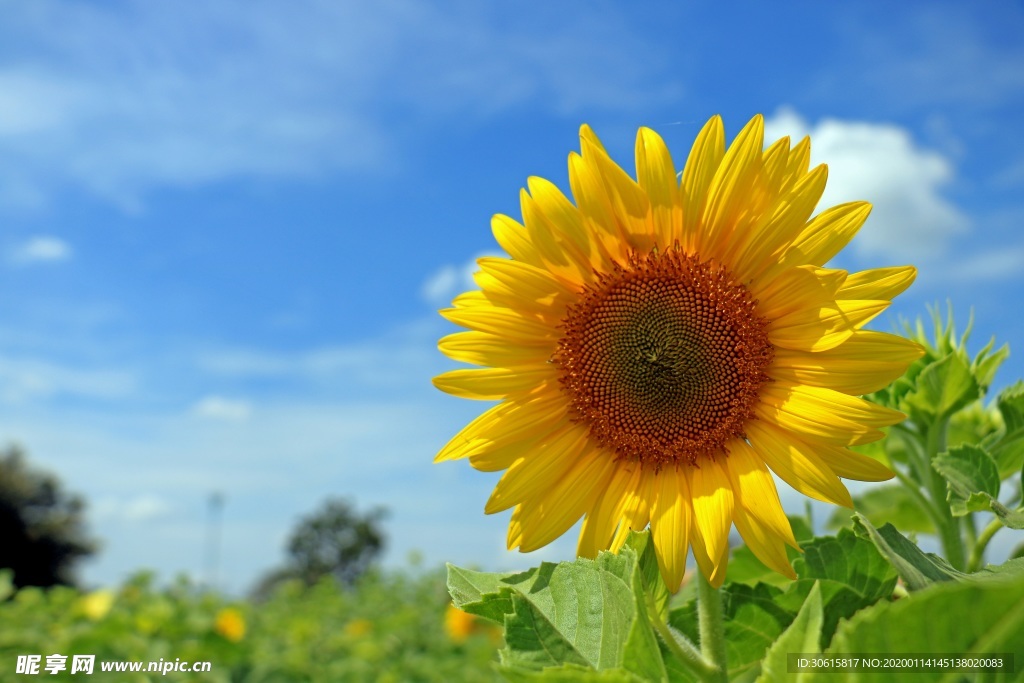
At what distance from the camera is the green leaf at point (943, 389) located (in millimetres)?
1783

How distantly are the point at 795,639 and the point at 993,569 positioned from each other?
1.45ft

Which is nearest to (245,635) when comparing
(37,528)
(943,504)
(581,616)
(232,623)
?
(232,623)

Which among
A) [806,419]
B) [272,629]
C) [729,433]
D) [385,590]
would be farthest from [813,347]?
[385,590]

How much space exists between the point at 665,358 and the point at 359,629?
632 centimetres

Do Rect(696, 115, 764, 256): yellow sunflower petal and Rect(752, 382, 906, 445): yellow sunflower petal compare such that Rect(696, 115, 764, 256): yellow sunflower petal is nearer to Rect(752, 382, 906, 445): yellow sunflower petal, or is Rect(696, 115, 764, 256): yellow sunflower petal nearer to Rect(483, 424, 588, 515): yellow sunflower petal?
Rect(752, 382, 906, 445): yellow sunflower petal

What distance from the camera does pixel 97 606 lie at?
538 centimetres

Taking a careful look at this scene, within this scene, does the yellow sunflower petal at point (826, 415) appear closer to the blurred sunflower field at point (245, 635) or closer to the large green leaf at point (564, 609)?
the large green leaf at point (564, 609)

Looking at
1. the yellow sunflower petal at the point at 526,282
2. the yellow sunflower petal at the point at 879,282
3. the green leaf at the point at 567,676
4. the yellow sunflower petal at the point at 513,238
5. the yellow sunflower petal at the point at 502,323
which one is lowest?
the green leaf at the point at 567,676

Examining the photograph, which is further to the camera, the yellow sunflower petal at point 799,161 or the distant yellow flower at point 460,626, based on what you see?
the distant yellow flower at point 460,626

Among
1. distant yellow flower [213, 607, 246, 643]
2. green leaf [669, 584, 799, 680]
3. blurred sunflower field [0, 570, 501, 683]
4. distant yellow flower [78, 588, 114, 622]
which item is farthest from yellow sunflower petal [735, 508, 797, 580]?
distant yellow flower [213, 607, 246, 643]

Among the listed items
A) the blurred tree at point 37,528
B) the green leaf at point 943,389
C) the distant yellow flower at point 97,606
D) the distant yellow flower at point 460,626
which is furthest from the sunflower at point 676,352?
the blurred tree at point 37,528

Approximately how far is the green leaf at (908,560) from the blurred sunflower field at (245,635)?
10.0ft

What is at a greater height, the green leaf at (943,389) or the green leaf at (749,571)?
the green leaf at (943,389)

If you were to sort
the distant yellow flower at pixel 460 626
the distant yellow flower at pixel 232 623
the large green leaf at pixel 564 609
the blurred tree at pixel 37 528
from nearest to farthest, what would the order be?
the large green leaf at pixel 564 609
the distant yellow flower at pixel 232 623
the distant yellow flower at pixel 460 626
the blurred tree at pixel 37 528
